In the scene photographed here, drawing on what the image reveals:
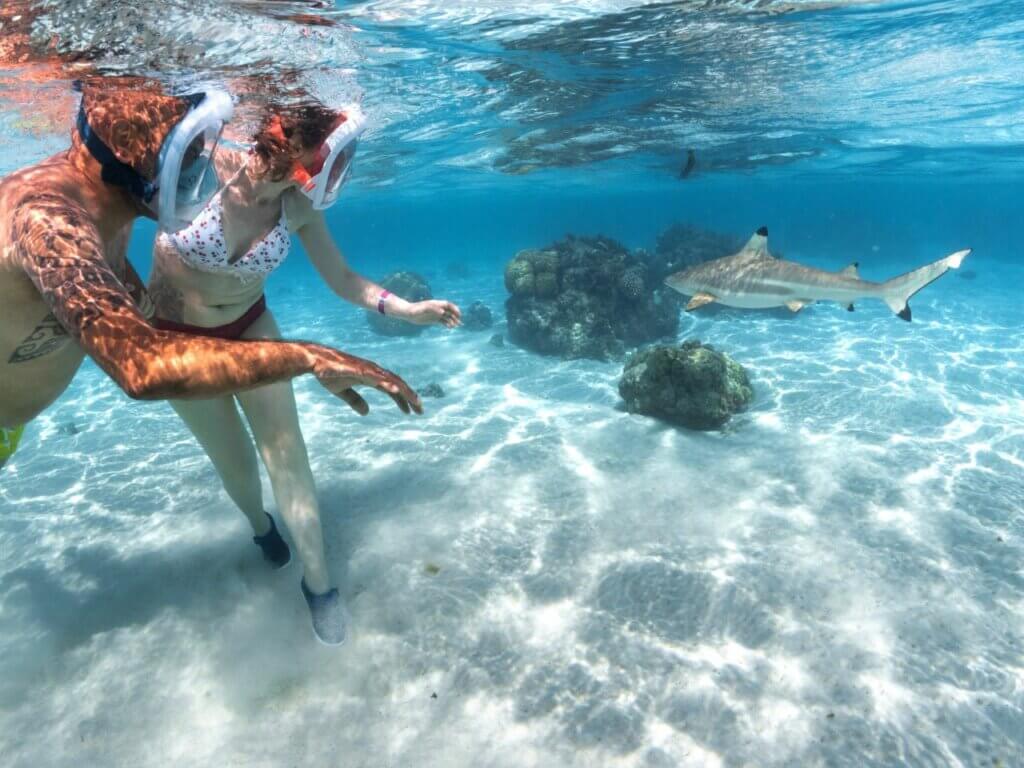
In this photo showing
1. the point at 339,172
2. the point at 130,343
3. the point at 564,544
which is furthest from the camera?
the point at 564,544

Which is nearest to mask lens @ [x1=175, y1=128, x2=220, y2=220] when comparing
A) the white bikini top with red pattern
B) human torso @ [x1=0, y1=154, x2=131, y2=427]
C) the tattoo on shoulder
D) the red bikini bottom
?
human torso @ [x1=0, y1=154, x2=131, y2=427]

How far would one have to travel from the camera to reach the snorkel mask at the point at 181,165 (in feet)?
6.81

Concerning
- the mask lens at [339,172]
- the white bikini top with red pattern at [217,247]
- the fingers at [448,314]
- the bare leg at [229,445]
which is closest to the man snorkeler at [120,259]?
the white bikini top with red pattern at [217,247]

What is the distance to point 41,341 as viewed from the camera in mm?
2736

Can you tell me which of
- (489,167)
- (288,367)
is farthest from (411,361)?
(489,167)

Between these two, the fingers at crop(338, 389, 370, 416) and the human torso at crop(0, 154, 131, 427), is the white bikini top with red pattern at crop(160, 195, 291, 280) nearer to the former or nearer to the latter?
the human torso at crop(0, 154, 131, 427)

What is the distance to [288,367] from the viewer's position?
1777 mm

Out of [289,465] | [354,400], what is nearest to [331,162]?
[354,400]

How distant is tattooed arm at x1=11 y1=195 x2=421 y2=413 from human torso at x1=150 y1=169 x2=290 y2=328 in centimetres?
182

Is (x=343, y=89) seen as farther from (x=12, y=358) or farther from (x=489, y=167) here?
(x=489, y=167)

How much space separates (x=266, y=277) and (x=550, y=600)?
11.6 ft

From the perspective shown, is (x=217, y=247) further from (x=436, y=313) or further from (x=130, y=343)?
(x=130, y=343)

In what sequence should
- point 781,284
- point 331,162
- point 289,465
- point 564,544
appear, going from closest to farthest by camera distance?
point 331,162 → point 289,465 → point 564,544 → point 781,284

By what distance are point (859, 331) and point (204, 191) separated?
Result: 16577 millimetres
